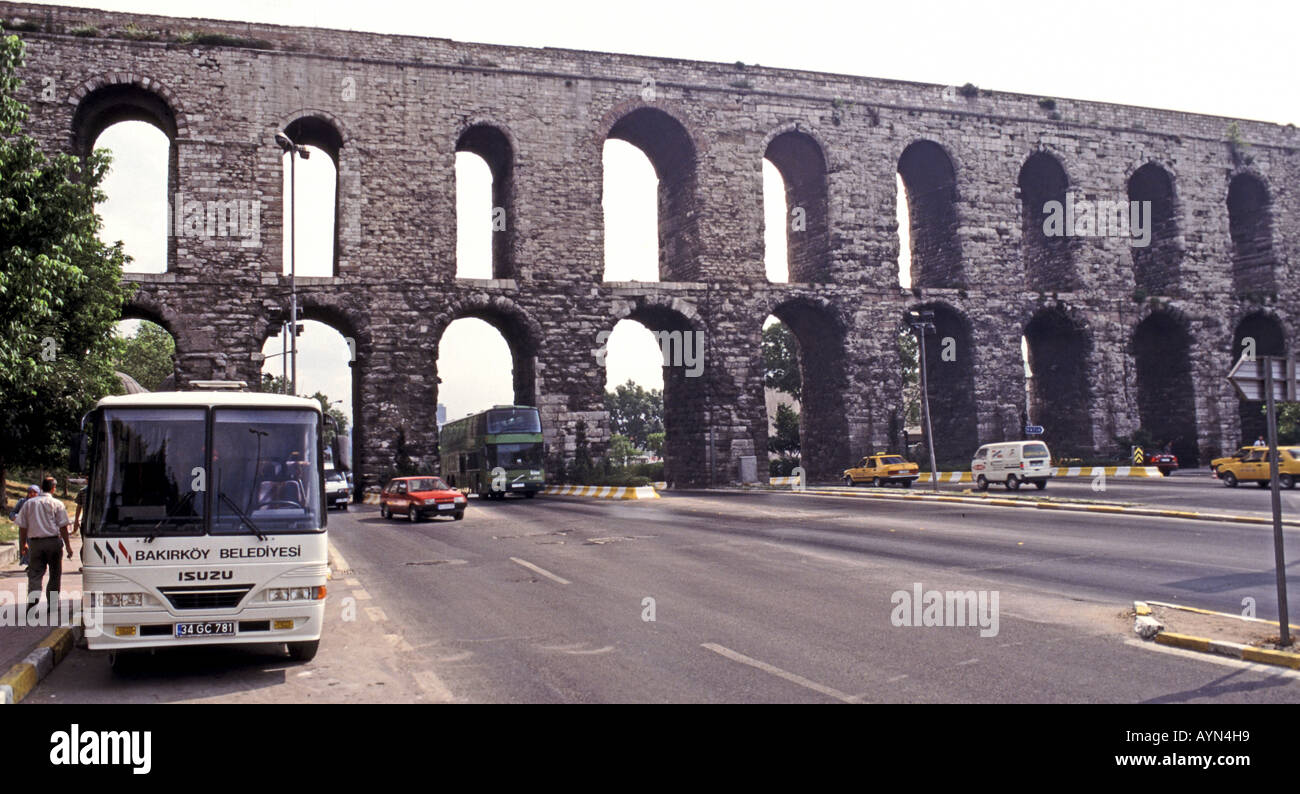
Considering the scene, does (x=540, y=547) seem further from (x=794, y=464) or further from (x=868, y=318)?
(x=794, y=464)

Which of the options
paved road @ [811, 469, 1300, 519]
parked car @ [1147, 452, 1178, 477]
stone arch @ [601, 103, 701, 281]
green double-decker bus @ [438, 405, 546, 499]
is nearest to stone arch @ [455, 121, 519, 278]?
stone arch @ [601, 103, 701, 281]

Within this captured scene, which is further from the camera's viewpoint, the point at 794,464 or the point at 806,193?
the point at 794,464

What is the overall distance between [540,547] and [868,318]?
27948mm

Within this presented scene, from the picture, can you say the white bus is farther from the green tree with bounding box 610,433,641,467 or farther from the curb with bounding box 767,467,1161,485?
the green tree with bounding box 610,433,641,467

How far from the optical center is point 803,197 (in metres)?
44.2

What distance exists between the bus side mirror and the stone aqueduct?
27602 mm

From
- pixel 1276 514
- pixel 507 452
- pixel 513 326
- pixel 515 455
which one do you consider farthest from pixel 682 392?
pixel 1276 514

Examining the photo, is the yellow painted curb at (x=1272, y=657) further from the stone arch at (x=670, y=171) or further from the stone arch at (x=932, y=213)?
the stone arch at (x=932, y=213)

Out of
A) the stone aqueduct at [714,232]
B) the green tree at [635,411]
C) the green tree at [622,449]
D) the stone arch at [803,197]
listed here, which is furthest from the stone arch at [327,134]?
the green tree at [635,411]

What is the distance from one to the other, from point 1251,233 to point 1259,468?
25877 mm

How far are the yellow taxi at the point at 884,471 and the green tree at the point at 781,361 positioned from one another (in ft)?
116

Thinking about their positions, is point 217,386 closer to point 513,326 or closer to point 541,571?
point 541,571

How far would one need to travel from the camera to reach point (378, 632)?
33.0 feet
